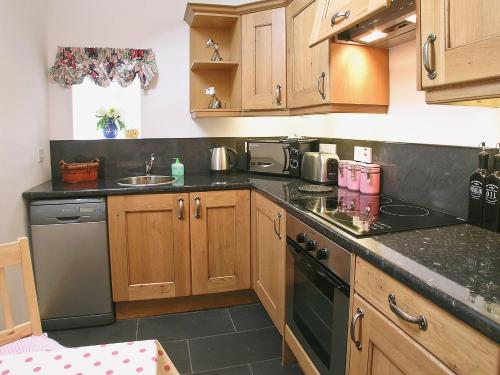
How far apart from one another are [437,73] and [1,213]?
2.10 m

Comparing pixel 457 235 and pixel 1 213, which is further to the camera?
pixel 1 213

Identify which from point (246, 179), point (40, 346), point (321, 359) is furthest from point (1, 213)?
point (321, 359)

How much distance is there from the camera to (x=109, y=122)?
2.92 m

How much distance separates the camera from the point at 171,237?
251cm

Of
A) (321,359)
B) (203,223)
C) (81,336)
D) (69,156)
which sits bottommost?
(81,336)

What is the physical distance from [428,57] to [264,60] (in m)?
1.60

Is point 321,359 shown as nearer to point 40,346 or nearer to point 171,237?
point 40,346

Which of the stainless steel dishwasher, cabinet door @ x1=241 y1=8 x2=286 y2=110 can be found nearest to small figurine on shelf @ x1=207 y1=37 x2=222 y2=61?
cabinet door @ x1=241 y1=8 x2=286 y2=110

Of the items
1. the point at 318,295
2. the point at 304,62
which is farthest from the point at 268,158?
the point at 318,295

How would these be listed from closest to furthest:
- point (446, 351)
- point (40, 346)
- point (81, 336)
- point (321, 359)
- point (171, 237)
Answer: point (446, 351)
point (40, 346)
point (321, 359)
point (81, 336)
point (171, 237)

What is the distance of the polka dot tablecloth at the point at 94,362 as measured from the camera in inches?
31.9

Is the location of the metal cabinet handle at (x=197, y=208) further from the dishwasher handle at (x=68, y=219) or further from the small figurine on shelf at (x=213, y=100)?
the small figurine on shelf at (x=213, y=100)

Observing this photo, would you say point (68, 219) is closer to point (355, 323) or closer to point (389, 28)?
point (355, 323)

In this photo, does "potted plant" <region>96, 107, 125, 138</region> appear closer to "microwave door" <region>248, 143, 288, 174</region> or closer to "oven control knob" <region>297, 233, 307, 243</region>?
"microwave door" <region>248, 143, 288, 174</region>
